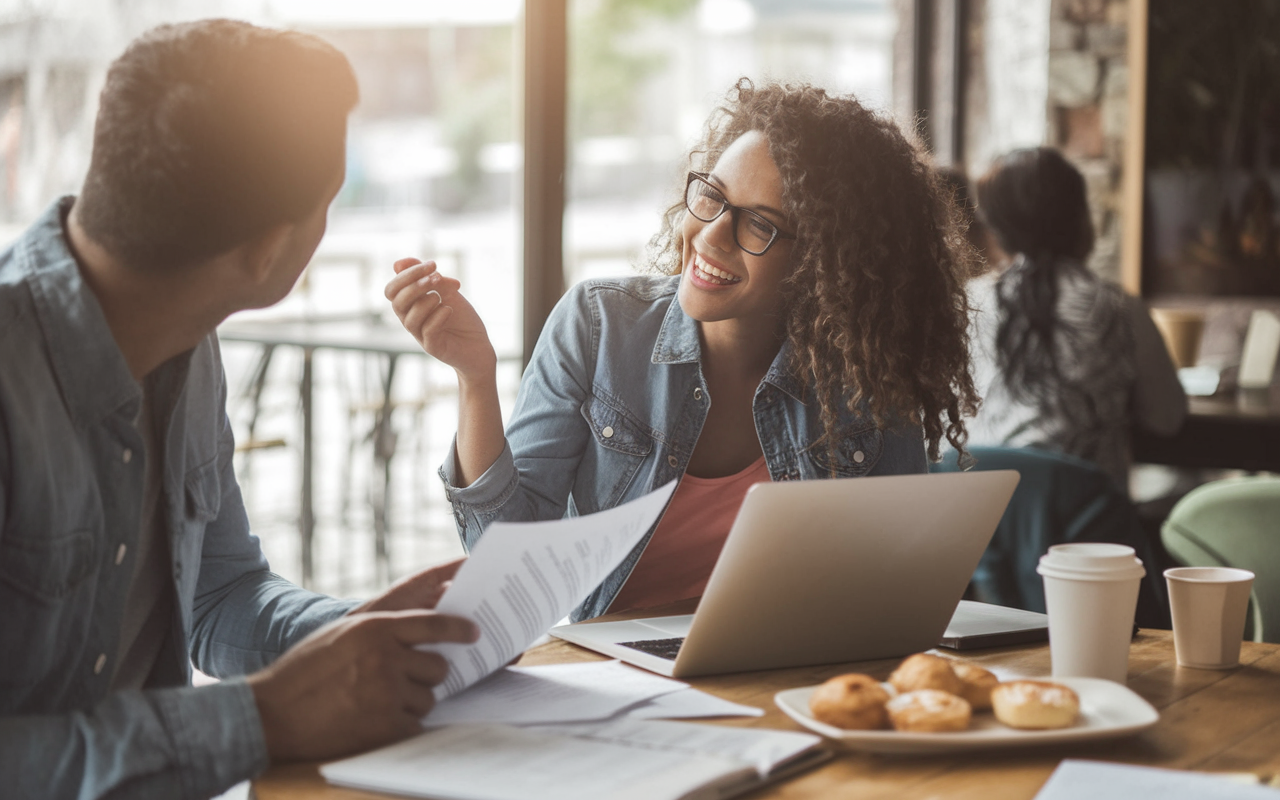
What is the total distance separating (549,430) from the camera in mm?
1614

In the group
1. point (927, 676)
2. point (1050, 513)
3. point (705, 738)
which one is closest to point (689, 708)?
point (705, 738)

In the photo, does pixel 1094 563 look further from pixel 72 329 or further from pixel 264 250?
pixel 72 329

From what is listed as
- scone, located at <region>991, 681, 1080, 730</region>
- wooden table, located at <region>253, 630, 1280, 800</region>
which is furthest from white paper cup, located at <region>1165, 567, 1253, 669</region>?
scone, located at <region>991, 681, 1080, 730</region>

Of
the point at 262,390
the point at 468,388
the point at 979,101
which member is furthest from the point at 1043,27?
the point at 468,388

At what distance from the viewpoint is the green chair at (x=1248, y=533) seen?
6.15ft

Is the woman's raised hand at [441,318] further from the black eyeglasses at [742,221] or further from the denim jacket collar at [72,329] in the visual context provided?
the denim jacket collar at [72,329]

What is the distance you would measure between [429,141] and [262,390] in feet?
3.06

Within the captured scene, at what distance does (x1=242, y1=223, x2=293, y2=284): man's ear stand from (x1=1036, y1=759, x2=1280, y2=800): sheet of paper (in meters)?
0.66

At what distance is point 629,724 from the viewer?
955mm

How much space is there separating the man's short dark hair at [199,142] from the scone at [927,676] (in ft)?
1.87

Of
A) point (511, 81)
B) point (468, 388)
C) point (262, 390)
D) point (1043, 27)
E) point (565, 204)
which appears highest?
point (1043, 27)

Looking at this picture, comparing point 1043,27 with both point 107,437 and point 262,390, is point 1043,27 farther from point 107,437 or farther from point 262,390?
point 107,437

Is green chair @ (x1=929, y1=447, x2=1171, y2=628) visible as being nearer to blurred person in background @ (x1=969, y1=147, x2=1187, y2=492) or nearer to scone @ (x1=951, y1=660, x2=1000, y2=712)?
blurred person in background @ (x1=969, y1=147, x2=1187, y2=492)

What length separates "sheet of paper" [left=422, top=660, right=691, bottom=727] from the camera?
38.2 inches
